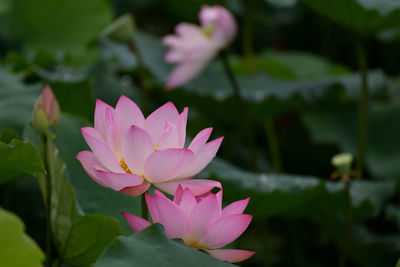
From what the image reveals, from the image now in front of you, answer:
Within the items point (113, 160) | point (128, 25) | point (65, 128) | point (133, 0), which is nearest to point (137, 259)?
point (113, 160)

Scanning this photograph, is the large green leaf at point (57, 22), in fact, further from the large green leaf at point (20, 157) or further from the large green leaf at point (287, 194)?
the large green leaf at point (20, 157)

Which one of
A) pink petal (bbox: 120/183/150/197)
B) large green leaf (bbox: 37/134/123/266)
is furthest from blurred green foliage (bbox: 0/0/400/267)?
pink petal (bbox: 120/183/150/197)

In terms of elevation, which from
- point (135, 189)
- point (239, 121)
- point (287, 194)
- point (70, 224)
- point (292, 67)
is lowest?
point (292, 67)

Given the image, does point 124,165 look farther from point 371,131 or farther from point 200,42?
point 371,131

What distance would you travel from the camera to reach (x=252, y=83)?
1565mm

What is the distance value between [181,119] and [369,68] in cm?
183

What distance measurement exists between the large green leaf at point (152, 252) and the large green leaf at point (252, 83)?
893 millimetres

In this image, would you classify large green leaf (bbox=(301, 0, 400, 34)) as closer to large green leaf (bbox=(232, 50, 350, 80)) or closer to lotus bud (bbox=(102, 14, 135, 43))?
lotus bud (bbox=(102, 14, 135, 43))

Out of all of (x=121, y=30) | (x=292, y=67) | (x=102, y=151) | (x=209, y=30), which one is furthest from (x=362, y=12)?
(x=292, y=67)

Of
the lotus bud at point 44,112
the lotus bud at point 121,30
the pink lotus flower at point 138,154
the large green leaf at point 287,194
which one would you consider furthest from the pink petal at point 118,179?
the lotus bud at point 121,30

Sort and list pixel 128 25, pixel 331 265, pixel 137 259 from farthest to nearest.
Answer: pixel 331 265
pixel 128 25
pixel 137 259

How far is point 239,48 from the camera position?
237cm

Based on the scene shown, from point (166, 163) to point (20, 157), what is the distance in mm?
157

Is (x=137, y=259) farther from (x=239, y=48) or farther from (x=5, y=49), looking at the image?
(x=239, y=48)
